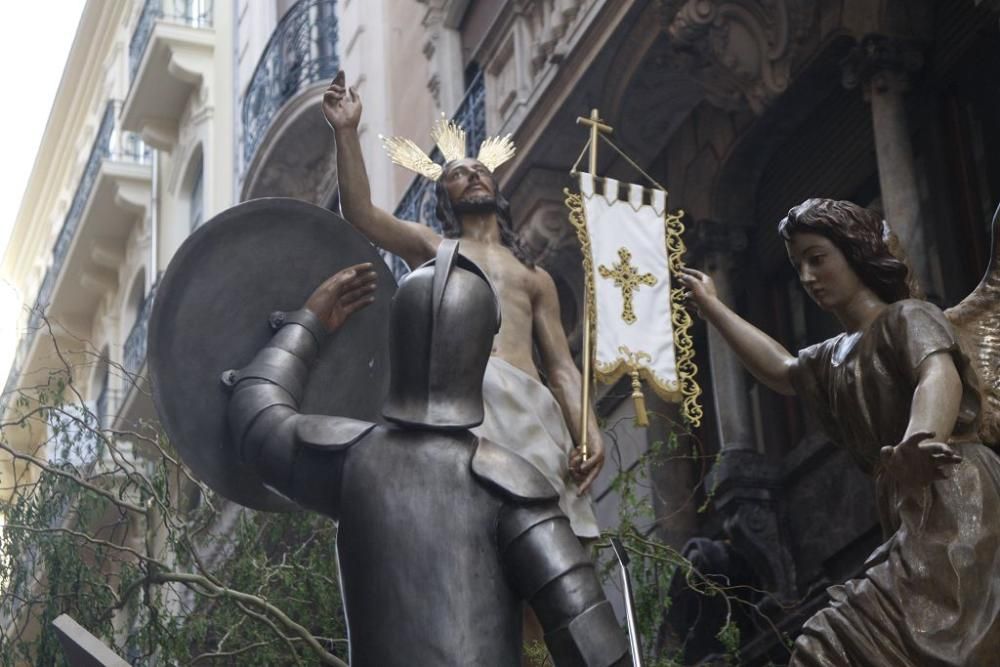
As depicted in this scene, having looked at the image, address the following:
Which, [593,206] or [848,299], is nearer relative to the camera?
[848,299]

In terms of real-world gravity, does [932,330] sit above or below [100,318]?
below

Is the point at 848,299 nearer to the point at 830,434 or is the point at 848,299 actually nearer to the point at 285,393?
the point at 830,434

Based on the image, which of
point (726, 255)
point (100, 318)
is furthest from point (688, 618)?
point (100, 318)

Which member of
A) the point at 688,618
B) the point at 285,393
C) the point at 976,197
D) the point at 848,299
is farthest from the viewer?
the point at 688,618

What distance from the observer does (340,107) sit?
5.91 metres

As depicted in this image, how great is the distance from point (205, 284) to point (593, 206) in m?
2.83

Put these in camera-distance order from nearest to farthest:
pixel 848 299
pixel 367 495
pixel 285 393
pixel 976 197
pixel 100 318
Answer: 1. pixel 367 495
2. pixel 285 393
3. pixel 848 299
4. pixel 976 197
5. pixel 100 318

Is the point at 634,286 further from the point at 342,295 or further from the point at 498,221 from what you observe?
the point at 342,295

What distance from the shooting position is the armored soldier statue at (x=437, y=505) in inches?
172

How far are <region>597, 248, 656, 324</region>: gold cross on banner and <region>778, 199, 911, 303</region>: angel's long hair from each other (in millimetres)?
2454

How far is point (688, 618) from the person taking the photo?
11.2 meters

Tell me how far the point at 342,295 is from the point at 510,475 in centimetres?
98

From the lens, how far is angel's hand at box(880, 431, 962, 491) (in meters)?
4.54

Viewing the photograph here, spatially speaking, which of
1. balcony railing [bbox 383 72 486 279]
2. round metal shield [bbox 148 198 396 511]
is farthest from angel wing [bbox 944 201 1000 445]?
balcony railing [bbox 383 72 486 279]
